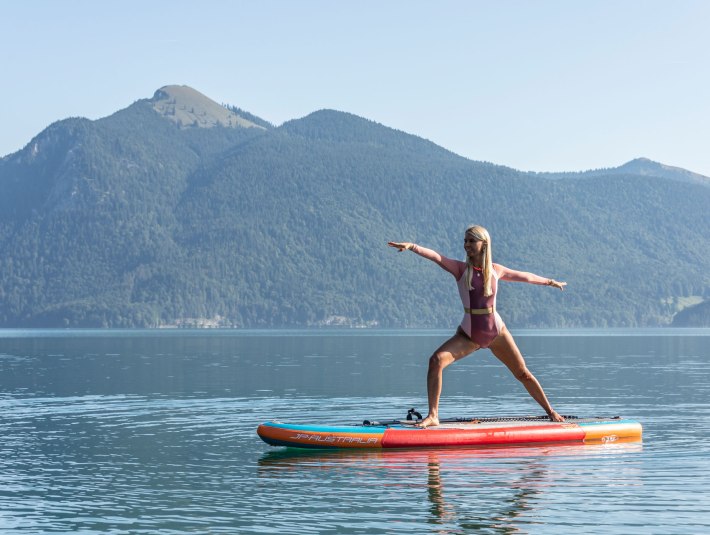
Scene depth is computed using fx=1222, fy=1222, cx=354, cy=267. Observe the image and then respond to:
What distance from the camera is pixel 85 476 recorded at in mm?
25672

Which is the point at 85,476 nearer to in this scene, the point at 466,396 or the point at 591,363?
the point at 466,396

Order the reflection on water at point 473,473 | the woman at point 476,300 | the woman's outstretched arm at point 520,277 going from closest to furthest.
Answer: the reflection on water at point 473,473
the woman at point 476,300
the woman's outstretched arm at point 520,277

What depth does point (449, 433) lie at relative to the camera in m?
27.6

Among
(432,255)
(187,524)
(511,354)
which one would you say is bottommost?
(187,524)

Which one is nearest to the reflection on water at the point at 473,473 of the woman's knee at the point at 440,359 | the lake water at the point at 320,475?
the lake water at the point at 320,475

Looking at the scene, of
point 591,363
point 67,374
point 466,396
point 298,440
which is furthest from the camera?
point 591,363

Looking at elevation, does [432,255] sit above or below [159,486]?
above

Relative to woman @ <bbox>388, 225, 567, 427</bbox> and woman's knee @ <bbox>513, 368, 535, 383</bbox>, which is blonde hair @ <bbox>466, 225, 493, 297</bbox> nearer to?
woman @ <bbox>388, 225, 567, 427</bbox>

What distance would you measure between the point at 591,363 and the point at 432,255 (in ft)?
215

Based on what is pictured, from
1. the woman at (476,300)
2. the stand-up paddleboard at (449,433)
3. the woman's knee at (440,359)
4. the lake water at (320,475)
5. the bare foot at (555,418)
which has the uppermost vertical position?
the woman at (476,300)

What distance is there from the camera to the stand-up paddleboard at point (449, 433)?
2752 cm

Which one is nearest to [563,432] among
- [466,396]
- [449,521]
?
[449,521]

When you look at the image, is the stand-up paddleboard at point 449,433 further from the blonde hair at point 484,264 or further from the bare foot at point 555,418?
the blonde hair at point 484,264

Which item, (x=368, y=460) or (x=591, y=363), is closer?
(x=368, y=460)
